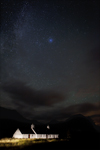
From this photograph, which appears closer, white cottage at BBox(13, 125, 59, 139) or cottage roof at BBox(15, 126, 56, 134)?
white cottage at BBox(13, 125, 59, 139)

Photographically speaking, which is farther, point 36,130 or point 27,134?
point 36,130

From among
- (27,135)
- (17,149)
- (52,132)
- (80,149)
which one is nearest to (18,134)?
(27,135)

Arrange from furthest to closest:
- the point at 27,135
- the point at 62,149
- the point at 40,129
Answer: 1. the point at 40,129
2. the point at 27,135
3. the point at 62,149

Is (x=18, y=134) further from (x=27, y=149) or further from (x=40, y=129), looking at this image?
(x=27, y=149)

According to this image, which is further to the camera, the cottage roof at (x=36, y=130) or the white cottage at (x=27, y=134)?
the cottage roof at (x=36, y=130)

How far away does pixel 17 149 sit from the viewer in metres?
20.9

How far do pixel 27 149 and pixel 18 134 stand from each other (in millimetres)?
37487

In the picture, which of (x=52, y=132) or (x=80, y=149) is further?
(x=52, y=132)

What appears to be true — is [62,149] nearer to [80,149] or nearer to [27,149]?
[80,149]

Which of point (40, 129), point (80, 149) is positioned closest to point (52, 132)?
point (40, 129)

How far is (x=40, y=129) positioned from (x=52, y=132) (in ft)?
21.6

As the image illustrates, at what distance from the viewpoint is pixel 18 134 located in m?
54.5

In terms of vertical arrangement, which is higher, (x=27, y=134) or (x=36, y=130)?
(x=36, y=130)

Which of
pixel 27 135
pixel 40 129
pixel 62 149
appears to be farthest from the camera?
pixel 40 129
